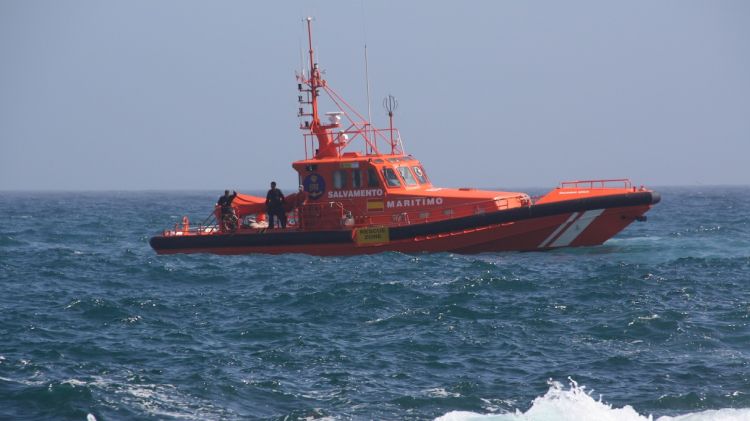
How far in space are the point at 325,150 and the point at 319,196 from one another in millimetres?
1473

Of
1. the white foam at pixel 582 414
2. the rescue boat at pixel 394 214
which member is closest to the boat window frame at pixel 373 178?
the rescue boat at pixel 394 214

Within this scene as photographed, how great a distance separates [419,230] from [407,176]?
6.34 ft

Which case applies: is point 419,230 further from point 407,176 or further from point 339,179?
point 339,179

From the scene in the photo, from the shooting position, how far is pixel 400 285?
19.2 m

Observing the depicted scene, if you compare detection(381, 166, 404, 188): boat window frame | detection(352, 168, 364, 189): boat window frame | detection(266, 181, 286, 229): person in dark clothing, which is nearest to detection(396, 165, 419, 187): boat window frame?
detection(381, 166, 404, 188): boat window frame

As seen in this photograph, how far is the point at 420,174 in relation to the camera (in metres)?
25.8

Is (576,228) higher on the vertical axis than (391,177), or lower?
lower

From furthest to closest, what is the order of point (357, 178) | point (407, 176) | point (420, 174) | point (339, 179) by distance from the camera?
point (420, 174)
point (407, 176)
point (339, 179)
point (357, 178)

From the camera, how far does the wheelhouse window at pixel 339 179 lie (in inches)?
976

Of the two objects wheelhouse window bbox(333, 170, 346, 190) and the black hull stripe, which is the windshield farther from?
the black hull stripe

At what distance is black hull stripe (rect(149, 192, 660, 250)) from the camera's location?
2298cm

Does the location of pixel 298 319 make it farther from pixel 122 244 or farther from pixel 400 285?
pixel 122 244

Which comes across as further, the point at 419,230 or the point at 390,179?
the point at 390,179

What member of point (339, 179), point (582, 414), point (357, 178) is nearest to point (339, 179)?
point (339, 179)
